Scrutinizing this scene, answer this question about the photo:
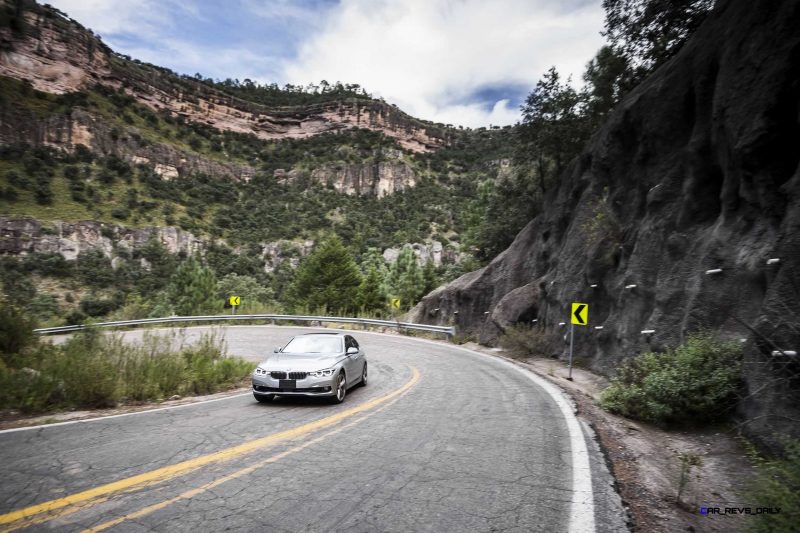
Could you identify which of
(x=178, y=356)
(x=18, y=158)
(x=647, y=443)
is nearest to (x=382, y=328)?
(x=178, y=356)

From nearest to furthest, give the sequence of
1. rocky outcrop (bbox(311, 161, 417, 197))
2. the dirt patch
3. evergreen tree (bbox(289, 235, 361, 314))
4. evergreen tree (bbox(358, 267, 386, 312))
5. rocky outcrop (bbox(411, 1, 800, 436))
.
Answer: the dirt patch, rocky outcrop (bbox(411, 1, 800, 436)), evergreen tree (bbox(289, 235, 361, 314)), evergreen tree (bbox(358, 267, 386, 312)), rocky outcrop (bbox(311, 161, 417, 197))

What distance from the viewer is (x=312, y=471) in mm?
4074

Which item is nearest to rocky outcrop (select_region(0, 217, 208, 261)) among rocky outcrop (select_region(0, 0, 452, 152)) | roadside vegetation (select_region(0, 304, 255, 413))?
rocky outcrop (select_region(0, 0, 452, 152))

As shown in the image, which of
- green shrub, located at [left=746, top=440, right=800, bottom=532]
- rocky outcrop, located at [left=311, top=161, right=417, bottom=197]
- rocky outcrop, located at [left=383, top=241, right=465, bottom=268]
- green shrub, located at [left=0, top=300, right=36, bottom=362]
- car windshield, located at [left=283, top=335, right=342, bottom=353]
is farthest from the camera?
rocky outcrop, located at [left=311, top=161, right=417, bottom=197]

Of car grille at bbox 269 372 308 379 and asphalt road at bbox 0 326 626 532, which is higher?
car grille at bbox 269 372 308 379

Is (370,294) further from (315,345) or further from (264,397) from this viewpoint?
(264,397)

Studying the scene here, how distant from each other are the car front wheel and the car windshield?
841mm

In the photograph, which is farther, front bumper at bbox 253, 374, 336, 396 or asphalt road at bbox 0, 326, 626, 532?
front bumper at bbox 253, 374, 336, 396

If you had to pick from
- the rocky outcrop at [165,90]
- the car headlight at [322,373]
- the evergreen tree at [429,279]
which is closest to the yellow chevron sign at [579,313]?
the car headlight at [322,373]

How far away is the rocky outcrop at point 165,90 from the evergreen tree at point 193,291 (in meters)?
74.2

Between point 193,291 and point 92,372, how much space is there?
4371 centimetres

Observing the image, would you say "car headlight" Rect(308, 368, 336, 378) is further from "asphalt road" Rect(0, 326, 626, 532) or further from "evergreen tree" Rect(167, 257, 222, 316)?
"evergreen tree" Rect(167, 257, 222, 316)

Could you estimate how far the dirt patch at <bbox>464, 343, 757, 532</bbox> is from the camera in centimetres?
334

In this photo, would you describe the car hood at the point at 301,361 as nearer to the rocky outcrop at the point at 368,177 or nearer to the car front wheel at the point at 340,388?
the car front wheel at the point at 340,388
